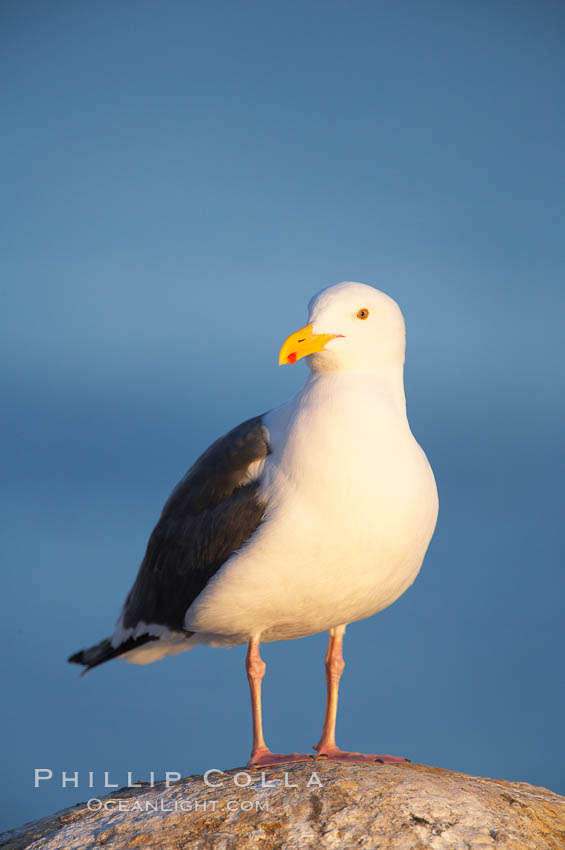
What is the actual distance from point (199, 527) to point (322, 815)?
75.0 inches

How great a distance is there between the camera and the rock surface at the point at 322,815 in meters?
4.87

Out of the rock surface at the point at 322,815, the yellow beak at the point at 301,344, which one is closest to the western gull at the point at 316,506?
the yellow beak at the point at 301,344

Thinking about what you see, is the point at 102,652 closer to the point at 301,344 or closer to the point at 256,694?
the point at 256,694

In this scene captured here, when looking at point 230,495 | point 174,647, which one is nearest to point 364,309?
point 230,495

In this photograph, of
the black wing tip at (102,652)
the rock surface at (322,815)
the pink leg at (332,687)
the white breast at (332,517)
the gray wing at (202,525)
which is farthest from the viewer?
the black wing tip at (102,652)

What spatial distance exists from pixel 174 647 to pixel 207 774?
1.14 metres

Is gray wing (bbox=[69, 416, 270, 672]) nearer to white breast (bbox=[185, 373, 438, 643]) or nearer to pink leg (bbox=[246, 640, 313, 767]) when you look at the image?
white breast (bbox=[185, 373, 438, 643])

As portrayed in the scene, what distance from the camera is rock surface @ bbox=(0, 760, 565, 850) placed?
487 centimetres

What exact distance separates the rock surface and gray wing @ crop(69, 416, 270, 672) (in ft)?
3.73

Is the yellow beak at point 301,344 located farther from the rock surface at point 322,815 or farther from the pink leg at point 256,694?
the rock surface at point 322,815

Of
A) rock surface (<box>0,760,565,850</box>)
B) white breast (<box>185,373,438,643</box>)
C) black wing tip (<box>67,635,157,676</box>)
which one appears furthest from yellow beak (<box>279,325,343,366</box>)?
rock surface (<box>0,760,565,850</box>)

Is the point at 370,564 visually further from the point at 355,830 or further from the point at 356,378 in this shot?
the point at 355,830

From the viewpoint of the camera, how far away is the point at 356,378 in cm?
587

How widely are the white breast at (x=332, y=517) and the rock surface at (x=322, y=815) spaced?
3.05ft
